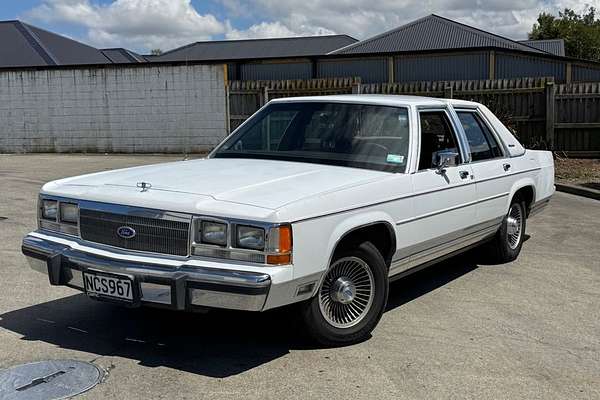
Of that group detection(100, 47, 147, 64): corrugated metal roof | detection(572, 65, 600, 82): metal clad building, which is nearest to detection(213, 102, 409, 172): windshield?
detection(572, 65, 600, 82): metal clad building

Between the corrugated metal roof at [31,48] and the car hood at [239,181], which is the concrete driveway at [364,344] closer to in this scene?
the car hood at [239,181]

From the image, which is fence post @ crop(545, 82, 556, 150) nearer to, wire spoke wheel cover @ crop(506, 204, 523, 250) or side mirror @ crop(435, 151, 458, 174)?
wire spoke wheel cover @ crop(506, 204, 523, 250)

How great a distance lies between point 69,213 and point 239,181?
117 centimetres

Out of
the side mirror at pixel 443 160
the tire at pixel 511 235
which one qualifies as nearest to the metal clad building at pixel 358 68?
the tire at pixel 511 235

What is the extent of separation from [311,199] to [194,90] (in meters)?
15.3

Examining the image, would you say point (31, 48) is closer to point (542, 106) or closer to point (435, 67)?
point (435, 67)

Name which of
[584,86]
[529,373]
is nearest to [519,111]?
[584,86]

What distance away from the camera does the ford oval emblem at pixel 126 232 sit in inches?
159

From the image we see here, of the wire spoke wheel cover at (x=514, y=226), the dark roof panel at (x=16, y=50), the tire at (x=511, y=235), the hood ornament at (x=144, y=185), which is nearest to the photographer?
the hood ornament at (x=144, y=185)

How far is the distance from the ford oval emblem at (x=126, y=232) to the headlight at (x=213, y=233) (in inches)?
20.0

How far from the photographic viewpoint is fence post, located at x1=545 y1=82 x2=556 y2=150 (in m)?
15.2

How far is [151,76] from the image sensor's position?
18.8 m

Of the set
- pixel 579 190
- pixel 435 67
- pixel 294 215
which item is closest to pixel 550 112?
pixel 435 67

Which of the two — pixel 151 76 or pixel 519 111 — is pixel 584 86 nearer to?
pixel 519 111
